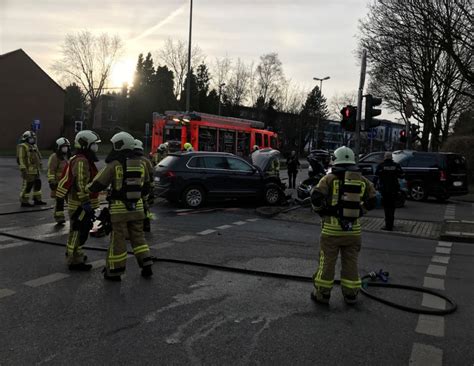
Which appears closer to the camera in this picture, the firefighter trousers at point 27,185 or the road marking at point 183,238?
the road marking at point 183,238

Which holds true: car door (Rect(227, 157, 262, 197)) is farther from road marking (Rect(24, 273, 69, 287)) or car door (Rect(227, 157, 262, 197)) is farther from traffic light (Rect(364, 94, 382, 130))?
road marking (Rect(24, 273, 69, 287))

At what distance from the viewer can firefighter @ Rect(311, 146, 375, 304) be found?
518 centimetres

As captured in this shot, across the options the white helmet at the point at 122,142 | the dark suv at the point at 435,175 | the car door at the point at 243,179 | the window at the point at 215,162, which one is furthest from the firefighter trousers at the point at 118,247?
the dark suv at the point at 435,175

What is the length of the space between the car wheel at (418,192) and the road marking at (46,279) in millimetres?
14523

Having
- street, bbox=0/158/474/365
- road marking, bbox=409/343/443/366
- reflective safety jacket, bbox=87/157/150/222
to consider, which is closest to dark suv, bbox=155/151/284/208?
street, bbox=0/158/474/365

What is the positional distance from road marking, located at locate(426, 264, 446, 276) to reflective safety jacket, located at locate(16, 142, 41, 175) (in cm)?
958

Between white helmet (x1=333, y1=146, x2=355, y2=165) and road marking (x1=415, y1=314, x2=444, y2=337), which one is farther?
white helmet (x1=333, y1=146, x2=355, y2=165)

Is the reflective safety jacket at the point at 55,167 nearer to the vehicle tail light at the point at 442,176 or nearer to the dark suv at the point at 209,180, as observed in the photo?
the dark suv at the point at 209,180

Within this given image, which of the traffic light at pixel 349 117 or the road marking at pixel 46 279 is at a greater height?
the traffic light at pixel 349 117

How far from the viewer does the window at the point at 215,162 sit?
13523 millimetres

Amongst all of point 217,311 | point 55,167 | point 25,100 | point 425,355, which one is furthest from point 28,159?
point 25,100

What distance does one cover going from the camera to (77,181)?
6.19m

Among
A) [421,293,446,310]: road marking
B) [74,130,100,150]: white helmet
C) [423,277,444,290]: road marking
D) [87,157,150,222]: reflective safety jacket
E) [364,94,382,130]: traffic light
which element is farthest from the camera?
[364,94,382,130]: traffic light

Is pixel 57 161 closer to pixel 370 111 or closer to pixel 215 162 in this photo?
pixel 215 162
